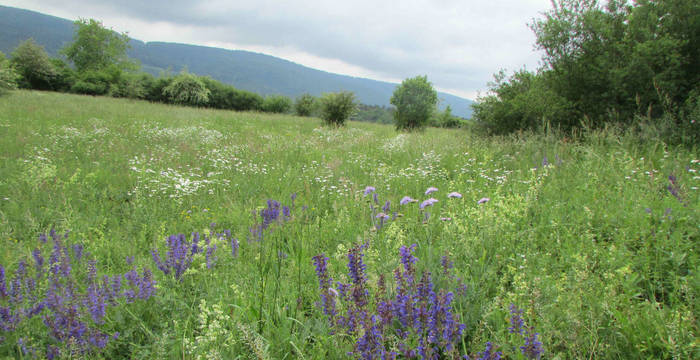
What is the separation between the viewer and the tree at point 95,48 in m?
50.9

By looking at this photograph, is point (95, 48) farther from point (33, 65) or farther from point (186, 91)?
point (186, 91)

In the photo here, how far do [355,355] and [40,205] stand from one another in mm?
4972

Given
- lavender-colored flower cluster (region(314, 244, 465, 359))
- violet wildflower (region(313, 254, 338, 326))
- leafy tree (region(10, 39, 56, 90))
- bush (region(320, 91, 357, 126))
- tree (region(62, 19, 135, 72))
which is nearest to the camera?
lavender-colored flower cluster (region(314, 244, 465, 359))

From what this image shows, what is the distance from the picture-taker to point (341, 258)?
98.3 inches

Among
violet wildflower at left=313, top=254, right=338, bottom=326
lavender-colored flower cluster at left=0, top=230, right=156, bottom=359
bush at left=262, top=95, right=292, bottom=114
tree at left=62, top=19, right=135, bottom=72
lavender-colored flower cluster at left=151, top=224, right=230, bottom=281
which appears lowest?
lavender-colored flower cluster at left=0, top=230, right=156, bottom=359

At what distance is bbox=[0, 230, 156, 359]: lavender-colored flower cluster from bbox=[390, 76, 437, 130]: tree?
22.4m

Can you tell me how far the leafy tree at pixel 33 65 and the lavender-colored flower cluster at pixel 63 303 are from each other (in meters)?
40.7

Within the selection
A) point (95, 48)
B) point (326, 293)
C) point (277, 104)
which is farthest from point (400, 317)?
point (95, 48)

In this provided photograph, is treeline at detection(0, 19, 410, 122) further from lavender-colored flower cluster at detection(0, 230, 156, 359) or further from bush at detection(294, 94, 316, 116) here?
lavender-colored flower cluster at detection(0, 230, 156, 359)

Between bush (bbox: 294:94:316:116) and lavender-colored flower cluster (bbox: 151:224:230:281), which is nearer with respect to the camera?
lavender-colored flower cluster (bbox: 151:224:230:281)

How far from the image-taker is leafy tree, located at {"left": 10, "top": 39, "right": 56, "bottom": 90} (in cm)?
3031

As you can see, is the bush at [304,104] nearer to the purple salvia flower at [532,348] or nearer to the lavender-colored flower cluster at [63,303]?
the lavender-colored flower cluster at [63,303]

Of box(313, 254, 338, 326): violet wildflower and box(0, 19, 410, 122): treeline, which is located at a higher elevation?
box(0, 19, 410, 122): treeline

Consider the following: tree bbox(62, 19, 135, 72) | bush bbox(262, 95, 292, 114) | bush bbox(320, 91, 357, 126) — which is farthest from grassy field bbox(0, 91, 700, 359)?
tree bbox(62, 19, 135, 72)
